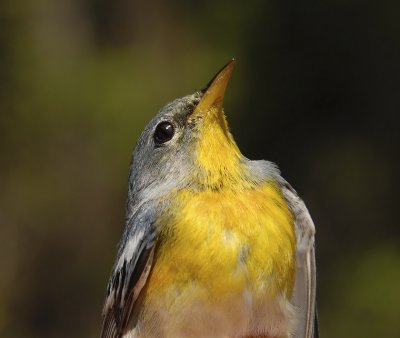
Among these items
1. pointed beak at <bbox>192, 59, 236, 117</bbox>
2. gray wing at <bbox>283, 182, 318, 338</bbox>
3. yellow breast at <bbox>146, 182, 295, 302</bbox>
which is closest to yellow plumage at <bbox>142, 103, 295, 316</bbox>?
yellow breast at <bbox>146, 182, 295, 302</bbox>

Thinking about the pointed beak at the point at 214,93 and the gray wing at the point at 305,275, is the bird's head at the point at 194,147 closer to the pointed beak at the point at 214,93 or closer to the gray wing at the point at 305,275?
the pointed beak at the point at 214,93

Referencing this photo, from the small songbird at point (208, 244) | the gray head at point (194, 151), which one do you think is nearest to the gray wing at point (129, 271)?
the small songbird at point (208, 244)

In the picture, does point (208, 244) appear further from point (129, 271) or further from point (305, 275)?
point (305, 275)

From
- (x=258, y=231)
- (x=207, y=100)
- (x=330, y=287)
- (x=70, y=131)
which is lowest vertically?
(x=330, y=287)

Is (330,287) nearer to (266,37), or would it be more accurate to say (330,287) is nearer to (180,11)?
(266,37)

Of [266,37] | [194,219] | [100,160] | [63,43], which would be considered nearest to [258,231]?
[194,219]

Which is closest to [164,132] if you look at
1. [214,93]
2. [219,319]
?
[214,93]

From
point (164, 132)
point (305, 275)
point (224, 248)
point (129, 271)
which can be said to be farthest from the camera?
point (164, 132)
